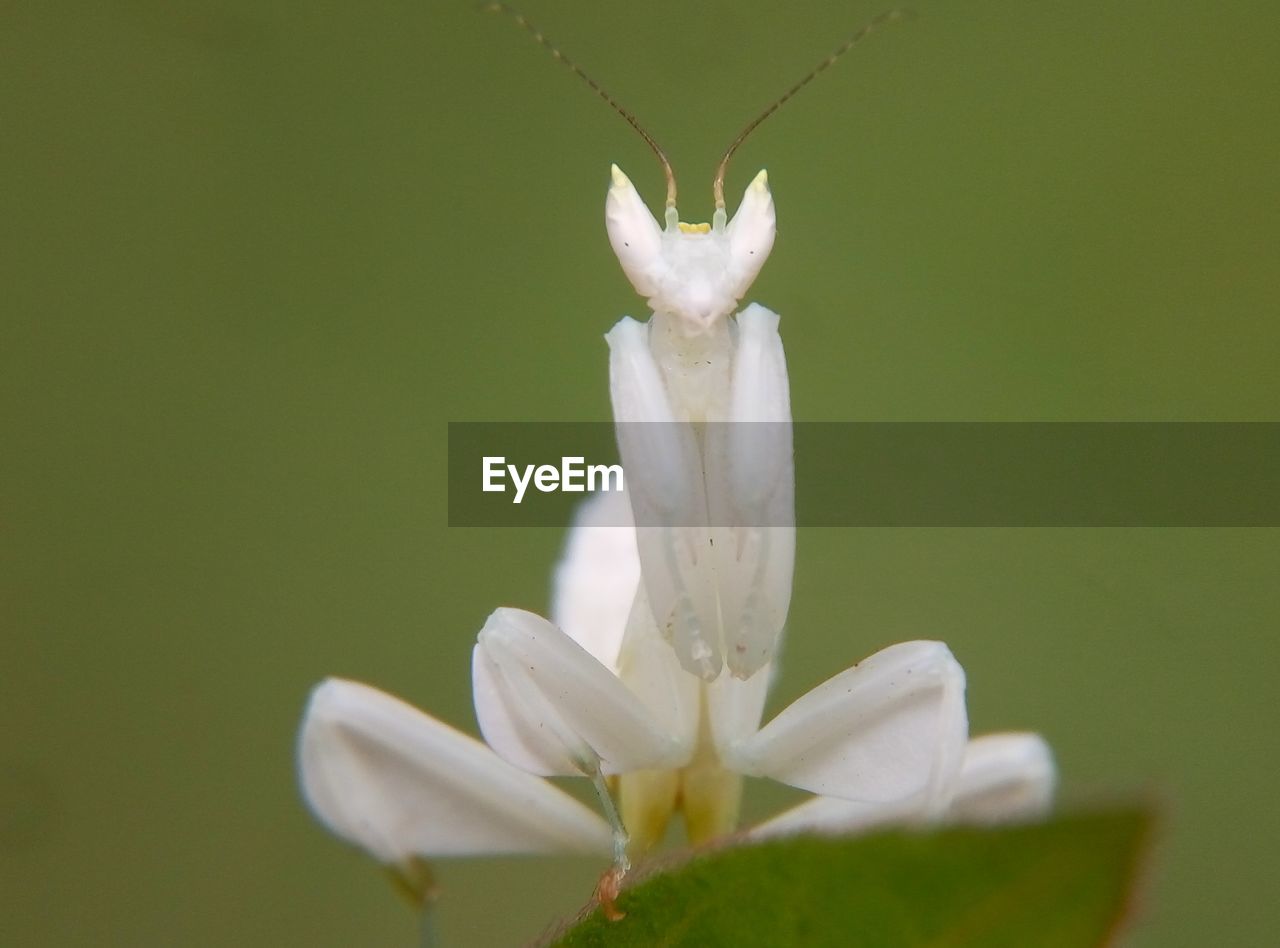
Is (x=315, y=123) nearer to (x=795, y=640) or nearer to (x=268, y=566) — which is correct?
(x=268, y=566)

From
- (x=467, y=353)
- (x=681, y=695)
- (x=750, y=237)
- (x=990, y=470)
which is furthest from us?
(x=467, y=353)

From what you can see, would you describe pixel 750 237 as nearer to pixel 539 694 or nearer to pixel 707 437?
pixel 707 437

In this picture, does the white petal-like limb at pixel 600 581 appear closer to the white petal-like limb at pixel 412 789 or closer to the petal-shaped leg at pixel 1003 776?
the white petal-like limb at pixel 412 789

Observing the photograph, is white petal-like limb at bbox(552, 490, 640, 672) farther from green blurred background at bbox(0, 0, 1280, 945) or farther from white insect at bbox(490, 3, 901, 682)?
green blurred background at bbox(0, 0, 1280, 945)

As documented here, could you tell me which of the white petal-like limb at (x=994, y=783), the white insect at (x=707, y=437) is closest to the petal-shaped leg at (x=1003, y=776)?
the white petal-like limb at (x=994, y=783)

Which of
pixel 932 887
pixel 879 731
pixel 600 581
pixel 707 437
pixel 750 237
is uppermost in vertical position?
pixel 750 237

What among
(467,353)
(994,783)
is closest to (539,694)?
(994,783)
